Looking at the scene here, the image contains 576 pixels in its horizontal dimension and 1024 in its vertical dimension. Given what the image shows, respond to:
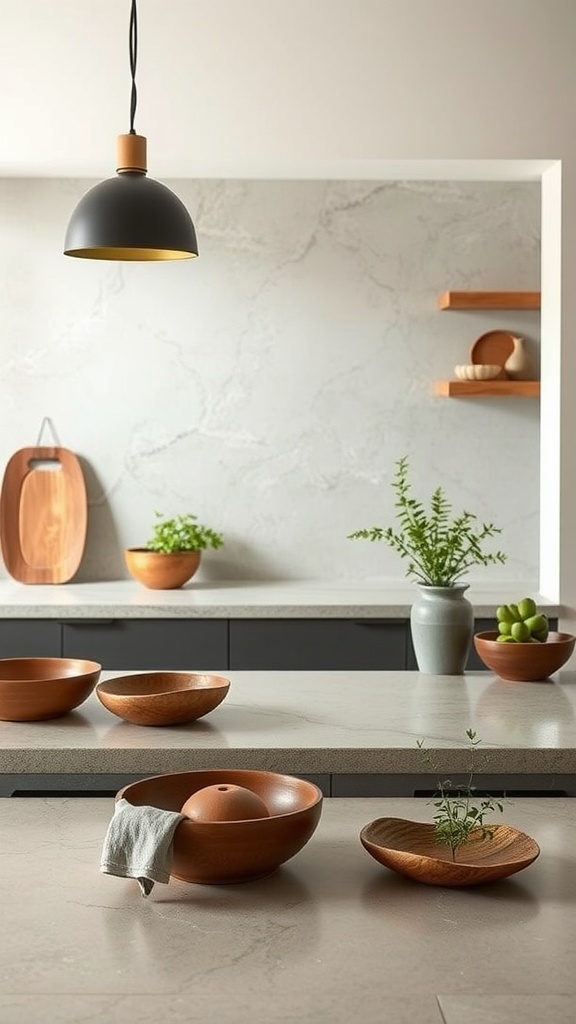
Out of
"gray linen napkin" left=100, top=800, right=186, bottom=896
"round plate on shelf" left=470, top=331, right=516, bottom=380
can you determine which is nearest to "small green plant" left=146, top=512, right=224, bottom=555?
"round plate on shelf" left=470, top=331, right=516, bottom=380

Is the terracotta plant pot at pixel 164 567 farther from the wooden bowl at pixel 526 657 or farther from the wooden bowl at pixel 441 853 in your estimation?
the wooden bowl at pixel 441 853

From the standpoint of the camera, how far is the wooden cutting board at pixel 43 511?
15.8 ft

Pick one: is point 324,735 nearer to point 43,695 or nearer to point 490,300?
point 43,695

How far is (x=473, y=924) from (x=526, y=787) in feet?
3.33

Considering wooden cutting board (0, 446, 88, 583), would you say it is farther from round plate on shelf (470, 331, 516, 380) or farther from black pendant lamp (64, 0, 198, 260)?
black pendant lamp (64, 0, 198, 260)

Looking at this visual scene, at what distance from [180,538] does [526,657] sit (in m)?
1.81

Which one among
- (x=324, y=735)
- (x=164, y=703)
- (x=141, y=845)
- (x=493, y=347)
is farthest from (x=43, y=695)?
(x=493, y=347)

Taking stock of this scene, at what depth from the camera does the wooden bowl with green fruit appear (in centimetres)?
310

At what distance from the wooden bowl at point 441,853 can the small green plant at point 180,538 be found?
2.75 metres

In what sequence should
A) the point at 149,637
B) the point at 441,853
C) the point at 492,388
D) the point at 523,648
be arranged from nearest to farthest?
the point at 441,853 → the point at 523,648 → the point at 149,637 → the point at 492,388

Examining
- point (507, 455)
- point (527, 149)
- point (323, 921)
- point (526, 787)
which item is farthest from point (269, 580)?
point (323, 921)

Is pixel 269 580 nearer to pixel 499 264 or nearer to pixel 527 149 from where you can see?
pixel 499 264

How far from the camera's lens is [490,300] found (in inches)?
185

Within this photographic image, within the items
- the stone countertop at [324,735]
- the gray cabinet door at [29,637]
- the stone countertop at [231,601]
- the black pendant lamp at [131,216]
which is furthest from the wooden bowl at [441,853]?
the gray cabinet door at [29,637]
